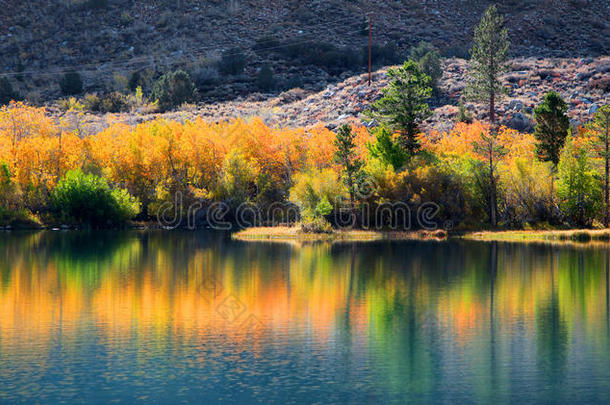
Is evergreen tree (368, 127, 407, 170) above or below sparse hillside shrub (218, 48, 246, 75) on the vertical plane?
below

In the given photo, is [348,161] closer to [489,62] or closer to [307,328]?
[489,62]

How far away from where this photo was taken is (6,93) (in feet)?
441

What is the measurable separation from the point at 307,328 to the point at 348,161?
4730cm

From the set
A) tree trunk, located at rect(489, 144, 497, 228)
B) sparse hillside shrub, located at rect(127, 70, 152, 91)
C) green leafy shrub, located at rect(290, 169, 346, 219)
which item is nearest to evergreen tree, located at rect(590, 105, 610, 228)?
tree trunk, located at rect(489, 144, 497, 228)

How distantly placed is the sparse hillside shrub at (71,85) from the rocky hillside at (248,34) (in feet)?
5.97

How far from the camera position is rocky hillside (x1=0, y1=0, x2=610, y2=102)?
142375mm

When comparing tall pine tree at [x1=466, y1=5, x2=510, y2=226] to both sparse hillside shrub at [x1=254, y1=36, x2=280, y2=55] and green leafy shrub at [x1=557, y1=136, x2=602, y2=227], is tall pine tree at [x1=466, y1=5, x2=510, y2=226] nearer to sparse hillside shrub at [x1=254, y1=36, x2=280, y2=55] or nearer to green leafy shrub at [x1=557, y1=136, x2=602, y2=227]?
green leafy shrub at [x1=557, y1=136, x2=602, y2=227]

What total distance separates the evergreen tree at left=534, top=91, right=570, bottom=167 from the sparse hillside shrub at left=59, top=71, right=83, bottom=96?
268 ft

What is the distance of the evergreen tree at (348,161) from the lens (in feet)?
274

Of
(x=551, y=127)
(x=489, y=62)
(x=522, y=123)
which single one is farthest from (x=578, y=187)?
(x=489, y=62)

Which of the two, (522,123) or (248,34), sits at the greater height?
(248,34)

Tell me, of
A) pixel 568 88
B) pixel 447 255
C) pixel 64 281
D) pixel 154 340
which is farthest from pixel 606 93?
pixel 154 340

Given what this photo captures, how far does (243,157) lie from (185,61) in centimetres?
5388

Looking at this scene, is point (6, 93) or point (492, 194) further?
point (6, 93)
